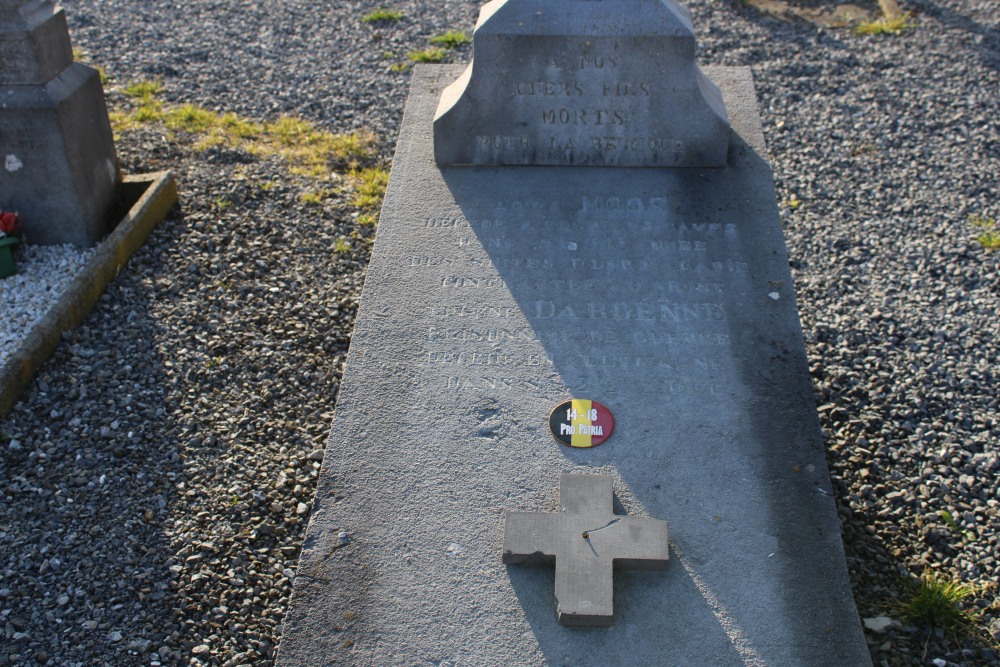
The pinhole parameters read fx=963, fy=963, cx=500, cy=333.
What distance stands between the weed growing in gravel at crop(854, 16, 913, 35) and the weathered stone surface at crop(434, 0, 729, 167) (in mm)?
4725

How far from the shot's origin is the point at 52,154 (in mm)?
5664

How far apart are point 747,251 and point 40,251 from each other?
13.9 ft

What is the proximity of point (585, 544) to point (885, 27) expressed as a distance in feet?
23.3

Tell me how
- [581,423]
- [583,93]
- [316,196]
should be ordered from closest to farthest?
[581,423], [583,93], [316,196]

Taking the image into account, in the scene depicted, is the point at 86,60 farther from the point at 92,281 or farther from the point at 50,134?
the point at 92,281

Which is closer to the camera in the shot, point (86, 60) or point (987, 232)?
point (987, 232)

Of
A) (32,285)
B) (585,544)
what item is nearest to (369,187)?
(32,285)

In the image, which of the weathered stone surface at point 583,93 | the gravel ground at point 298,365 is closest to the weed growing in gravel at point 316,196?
the gravel ground at point 298,365

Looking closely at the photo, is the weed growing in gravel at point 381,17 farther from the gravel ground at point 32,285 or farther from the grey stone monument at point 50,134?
the gravel ground at point 32,285

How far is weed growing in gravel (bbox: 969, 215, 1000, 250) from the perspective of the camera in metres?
6.00

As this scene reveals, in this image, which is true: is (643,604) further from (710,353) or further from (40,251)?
(40,251)

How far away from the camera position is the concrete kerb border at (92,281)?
4.88 metres

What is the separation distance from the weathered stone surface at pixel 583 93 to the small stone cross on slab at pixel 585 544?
183 cm

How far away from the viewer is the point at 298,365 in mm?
5148
